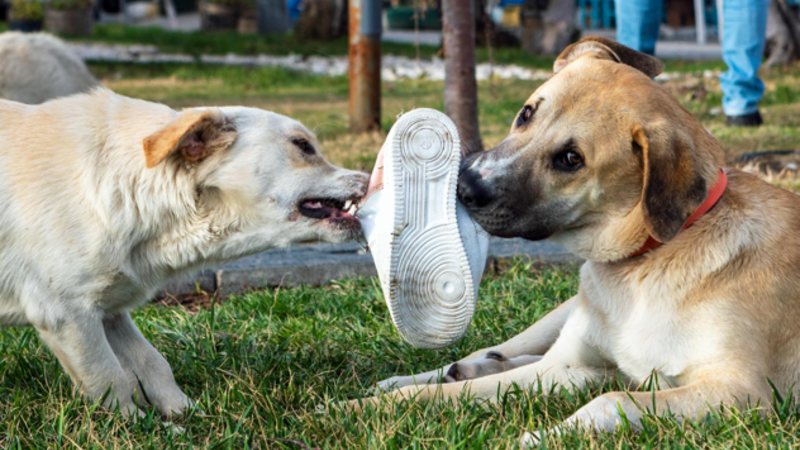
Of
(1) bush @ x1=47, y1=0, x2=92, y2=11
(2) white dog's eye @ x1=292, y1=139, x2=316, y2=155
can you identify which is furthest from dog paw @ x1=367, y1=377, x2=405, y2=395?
(1) bush @ x1=47, y1=0, x2=92, y2=11

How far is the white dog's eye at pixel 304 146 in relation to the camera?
11.3 ft

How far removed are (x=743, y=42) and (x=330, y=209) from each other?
17.6 feet

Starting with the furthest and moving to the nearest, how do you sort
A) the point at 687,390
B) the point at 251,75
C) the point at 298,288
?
the point at 251,75 < the point at 298,288 < the point at 687,390

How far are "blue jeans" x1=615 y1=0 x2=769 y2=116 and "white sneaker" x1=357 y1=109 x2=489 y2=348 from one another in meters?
3.73

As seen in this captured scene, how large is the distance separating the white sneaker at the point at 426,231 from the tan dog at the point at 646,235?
5.5 inches

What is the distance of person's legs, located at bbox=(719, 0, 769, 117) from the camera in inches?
293

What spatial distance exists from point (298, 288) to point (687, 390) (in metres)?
2.30

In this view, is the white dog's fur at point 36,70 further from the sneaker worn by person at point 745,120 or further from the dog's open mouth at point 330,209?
the sneaker worn by person at point 745,120

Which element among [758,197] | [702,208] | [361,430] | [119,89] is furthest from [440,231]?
[119,89]

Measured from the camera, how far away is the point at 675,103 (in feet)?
10.2

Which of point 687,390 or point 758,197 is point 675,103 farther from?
point 687,390

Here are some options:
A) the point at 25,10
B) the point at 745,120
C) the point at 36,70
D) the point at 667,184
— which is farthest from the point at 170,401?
the point at 25,10

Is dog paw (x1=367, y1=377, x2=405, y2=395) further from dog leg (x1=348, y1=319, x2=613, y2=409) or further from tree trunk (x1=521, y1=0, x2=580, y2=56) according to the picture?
tree trunk (x1=521, y1=0, x2=580, y2=56)

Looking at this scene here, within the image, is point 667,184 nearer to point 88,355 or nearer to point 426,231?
point 426,231
